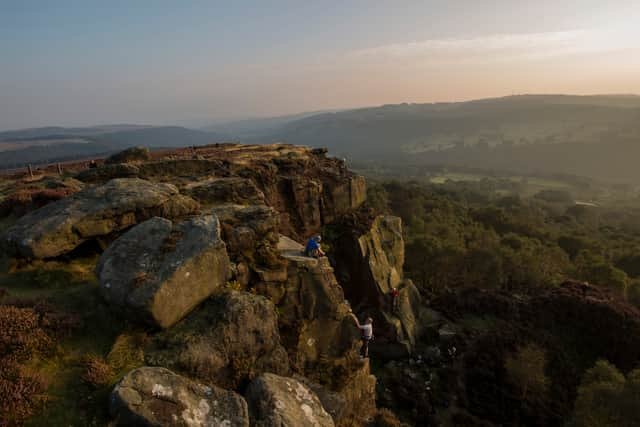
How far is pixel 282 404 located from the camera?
444 inches

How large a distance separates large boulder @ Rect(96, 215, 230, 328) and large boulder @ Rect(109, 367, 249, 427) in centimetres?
252

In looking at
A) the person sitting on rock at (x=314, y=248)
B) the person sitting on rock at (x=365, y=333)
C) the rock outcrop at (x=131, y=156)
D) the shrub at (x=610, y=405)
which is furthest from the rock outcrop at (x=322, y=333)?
the rock outcrop at (x=131, y=156)

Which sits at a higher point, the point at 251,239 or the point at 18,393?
the point at 251,239

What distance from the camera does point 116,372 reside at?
407 inches

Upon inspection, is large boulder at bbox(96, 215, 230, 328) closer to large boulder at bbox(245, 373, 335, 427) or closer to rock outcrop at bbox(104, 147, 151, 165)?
large boulder at bbox(245, 373, 335, 427)

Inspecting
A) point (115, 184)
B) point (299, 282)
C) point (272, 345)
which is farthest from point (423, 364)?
point (115, 184)

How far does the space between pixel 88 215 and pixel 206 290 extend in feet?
23.8

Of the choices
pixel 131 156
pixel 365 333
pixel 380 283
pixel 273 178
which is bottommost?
pixel 380 283

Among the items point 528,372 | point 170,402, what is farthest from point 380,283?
point 170,402

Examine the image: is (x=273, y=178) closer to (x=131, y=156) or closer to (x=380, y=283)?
(x=131, y=156)

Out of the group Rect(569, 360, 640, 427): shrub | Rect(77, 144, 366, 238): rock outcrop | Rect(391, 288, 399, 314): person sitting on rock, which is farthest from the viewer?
Rect(391, 288, 399, 314): person sitting on rock

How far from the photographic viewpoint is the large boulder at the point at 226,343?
11406mm

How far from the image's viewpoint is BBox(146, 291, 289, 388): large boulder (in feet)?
37.4

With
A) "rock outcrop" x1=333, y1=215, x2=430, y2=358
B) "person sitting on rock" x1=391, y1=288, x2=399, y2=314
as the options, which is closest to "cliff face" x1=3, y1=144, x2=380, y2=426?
"rock outcrop" x1=333, y1=215, x2=430, y2=358
